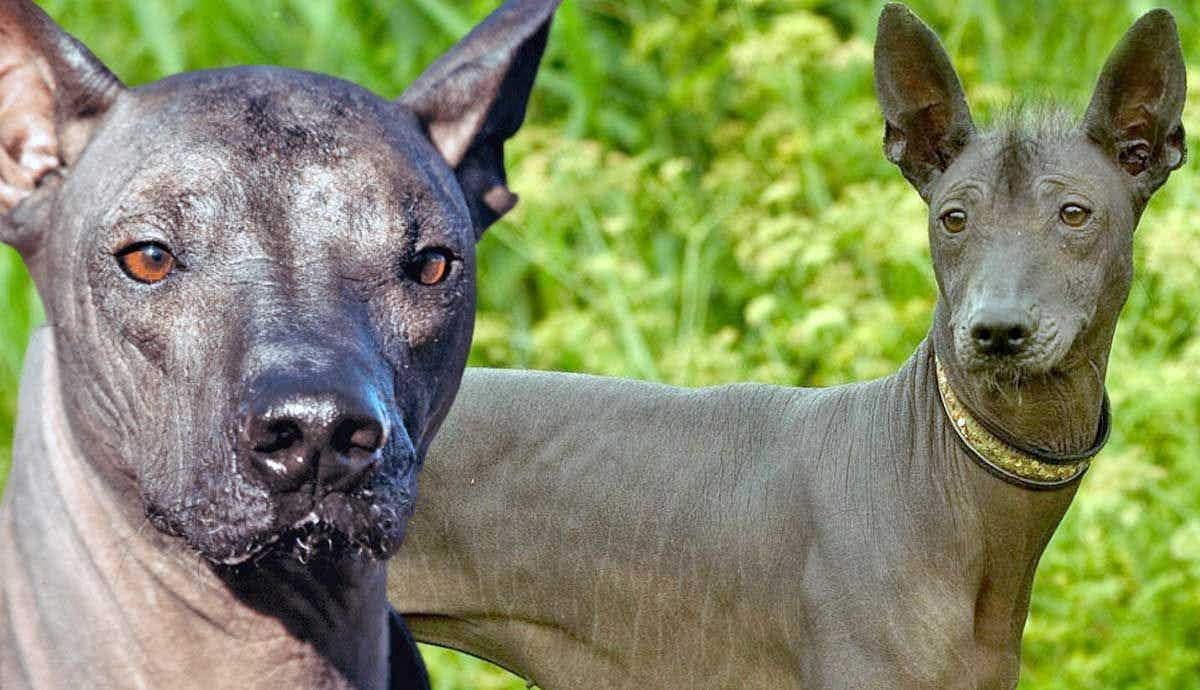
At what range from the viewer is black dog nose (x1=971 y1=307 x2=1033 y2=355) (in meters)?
3.04

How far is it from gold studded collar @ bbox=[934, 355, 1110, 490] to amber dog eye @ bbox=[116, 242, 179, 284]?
5.90 ft

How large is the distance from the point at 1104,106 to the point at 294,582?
5.89ft

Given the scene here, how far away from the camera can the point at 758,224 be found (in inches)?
234

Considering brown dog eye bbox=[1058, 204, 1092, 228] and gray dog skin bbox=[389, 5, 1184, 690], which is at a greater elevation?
brown dog eye bbox=[1058, 204, 1092, 228]

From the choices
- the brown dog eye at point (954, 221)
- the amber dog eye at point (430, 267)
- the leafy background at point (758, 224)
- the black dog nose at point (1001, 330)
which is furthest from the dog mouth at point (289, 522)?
the leafy background at point (758, 224)

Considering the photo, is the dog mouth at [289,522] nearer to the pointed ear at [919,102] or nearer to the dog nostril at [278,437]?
the dog nostril at [278,437]

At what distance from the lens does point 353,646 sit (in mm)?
2070

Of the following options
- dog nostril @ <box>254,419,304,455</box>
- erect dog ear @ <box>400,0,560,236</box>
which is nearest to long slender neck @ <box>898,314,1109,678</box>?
erect dog ear @ <box>400,0,560,236</box>

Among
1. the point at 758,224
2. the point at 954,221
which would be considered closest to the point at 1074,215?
the point at 954,221

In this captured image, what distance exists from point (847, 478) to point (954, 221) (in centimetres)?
50

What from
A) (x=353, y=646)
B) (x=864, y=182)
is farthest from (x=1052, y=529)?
(x=864, y=182)

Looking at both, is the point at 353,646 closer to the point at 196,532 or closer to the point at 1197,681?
the point at 196,532

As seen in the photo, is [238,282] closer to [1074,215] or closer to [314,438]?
[314,438]

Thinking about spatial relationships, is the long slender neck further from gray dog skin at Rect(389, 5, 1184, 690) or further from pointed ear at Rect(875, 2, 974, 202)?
pointed ear at Rect(875, 2, 974, 202)
